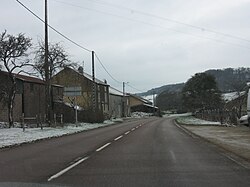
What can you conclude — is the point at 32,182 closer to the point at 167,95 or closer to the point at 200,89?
the point at 200,89

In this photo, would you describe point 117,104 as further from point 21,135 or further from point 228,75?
point 21,135

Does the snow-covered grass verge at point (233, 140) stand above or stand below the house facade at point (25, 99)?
below

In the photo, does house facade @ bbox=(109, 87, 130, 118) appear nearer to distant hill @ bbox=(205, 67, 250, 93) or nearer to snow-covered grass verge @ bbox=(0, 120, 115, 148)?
distant hill @ bbox=(205, 67, 250, 93)

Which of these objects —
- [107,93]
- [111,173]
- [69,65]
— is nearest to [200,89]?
[107,93]

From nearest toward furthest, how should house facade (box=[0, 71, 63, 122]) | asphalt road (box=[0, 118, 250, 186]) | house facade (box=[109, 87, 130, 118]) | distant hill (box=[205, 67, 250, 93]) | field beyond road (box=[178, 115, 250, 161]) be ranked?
asphalt road (box=[0, 118, 250, 186]), field beyond road (box=[178, 115, 250, 161]), house facade (box=[0, 71, 63, 122]), distant hill (box=[205, 67, 250, 93]), house facade (box=[109, 87, 130, 118])

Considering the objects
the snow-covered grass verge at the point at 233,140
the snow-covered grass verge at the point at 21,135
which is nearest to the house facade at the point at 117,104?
the snow-covered grass verge at the point at 21,135

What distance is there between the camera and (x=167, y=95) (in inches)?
6250

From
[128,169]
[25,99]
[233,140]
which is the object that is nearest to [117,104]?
[25,99]

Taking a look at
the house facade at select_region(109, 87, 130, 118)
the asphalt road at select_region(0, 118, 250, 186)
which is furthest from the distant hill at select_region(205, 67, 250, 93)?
the asphalt road at select_region(0, 118, 250, 186)

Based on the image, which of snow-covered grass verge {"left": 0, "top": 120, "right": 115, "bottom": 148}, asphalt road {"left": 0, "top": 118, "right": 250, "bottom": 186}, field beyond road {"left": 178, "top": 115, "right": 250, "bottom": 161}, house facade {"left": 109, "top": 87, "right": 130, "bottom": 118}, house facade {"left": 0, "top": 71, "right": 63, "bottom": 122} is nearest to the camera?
asphalt road {"left": 0, "top": 118, "right": 250, "bottom": 186}

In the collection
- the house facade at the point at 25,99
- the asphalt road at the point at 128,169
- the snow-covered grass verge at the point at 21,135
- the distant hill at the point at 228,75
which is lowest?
the asphalt road at the point at 128,169

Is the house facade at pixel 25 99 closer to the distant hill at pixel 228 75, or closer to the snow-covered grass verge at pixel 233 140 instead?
the snow-covered grass verge at pixel 233 140

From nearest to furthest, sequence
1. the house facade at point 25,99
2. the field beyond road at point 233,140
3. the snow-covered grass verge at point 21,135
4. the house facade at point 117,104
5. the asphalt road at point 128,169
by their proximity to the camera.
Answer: the asphalt road at point 128,169
the field beyond road at point 233,140
the snow-covered grass verge at point 21,135
the house facade at point 25,99
the house facade at point 117,104

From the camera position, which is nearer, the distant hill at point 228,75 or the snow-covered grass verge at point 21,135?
the snow-covered grass verge at point 21,135
